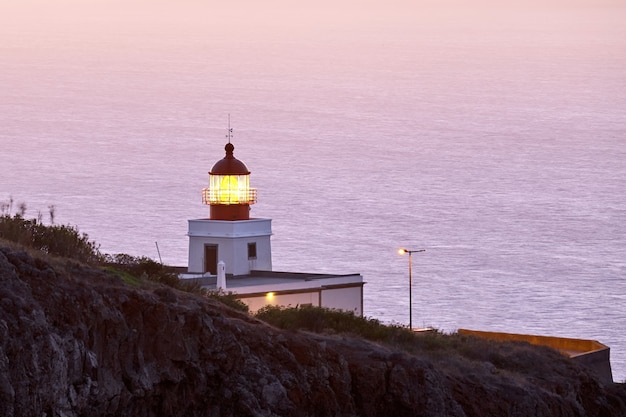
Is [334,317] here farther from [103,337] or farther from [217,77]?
[217,77]

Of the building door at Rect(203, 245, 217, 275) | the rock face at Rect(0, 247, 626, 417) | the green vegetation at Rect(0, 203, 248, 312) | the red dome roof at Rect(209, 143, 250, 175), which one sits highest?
the red dome roof at Rect(209, 143, 250, 175)

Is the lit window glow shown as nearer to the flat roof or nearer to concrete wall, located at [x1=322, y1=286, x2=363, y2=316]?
the flat roof

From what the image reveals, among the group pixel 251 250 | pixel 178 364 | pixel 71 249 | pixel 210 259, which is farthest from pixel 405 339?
pixel 210 259

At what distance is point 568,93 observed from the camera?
529ft

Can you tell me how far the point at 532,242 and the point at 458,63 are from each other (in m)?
73.6

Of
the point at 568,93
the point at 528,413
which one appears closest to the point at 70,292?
the point at 528,413

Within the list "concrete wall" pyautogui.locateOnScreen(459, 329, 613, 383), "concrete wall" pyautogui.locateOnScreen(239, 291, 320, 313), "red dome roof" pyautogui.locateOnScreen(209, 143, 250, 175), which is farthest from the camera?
"red dome roof" pyautogui.locateOnScreen(209, 143, 250, 175)

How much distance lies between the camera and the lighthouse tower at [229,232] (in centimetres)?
3972

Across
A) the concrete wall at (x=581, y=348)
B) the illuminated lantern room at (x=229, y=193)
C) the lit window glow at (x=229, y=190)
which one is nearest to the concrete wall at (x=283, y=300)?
the concrete wall at (x=581, y=348)

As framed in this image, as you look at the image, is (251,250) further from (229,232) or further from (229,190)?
(229,190)

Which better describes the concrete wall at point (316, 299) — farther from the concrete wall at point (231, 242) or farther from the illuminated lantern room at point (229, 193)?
the illuminated lantern room at point (229, 193)

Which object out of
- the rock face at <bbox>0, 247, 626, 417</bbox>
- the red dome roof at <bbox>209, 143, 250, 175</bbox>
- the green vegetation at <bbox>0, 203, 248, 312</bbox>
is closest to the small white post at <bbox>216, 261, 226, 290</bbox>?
the red dome roof at <bbox>209, 143, 250, 175</bbox>

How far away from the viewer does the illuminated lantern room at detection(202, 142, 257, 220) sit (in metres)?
40.5

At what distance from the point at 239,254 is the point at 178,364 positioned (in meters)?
19.0
